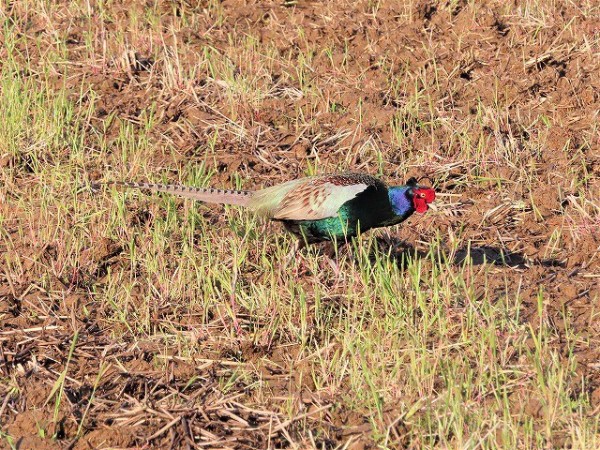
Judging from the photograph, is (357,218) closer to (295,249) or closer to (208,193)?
(295,249)

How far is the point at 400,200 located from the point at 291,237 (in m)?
0.82

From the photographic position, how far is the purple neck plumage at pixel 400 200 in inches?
272

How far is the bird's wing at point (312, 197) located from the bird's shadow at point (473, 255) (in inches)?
15.6

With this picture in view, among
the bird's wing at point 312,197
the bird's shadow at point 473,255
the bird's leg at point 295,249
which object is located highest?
the bird's wing at point 312,197

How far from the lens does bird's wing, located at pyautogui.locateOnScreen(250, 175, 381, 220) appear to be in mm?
6938

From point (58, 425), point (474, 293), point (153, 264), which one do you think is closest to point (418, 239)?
point (474, 293)

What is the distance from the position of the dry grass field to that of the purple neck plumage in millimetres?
273

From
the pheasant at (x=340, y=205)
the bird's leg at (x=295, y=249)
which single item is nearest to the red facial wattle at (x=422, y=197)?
the pheasant at (x=340, y=205)

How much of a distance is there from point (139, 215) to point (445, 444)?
10.4 feet

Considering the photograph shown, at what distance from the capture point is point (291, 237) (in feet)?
24.2

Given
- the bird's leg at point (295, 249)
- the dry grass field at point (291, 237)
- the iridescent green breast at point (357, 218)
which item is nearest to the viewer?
the dry grass field at point (291, 237)

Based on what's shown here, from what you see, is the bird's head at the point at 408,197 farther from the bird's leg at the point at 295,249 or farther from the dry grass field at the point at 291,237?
the bird's leg at the point at 295,249

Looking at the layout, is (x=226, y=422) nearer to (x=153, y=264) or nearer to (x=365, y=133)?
(x=153, y=264)

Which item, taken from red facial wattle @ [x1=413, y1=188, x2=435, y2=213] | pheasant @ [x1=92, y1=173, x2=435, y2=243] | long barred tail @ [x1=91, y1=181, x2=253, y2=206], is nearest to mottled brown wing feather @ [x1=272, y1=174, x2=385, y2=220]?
pheasant @ [x1=92, y1=173, x2=435, y2=243]
